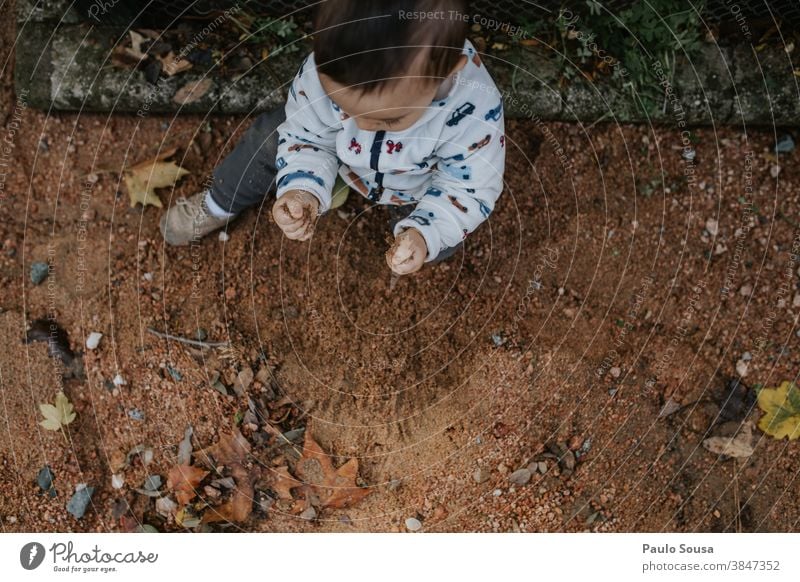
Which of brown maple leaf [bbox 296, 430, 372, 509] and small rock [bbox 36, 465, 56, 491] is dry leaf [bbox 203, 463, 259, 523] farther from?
small rock [bbox 36, 465, 56, 491]

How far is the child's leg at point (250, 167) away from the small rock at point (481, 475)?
0.80 m

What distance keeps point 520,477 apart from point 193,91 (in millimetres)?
1166

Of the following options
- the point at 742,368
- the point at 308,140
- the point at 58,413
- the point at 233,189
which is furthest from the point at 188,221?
the point at 742,368

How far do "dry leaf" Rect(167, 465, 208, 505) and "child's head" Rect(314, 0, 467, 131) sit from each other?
891 mm

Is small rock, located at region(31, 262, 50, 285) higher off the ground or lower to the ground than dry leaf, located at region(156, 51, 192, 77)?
lower

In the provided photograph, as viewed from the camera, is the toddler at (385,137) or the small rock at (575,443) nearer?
the toddler at (385,137)

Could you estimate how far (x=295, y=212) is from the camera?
1.17 m

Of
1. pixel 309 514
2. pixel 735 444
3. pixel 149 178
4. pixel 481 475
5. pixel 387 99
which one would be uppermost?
pixel 387 99

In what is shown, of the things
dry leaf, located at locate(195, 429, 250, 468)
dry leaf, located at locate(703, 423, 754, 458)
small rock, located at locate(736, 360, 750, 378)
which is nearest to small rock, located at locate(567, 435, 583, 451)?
dry leaf, located at locate(703, 423, 754, 458)

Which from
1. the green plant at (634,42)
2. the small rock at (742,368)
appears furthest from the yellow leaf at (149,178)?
the small rock at (742,368)

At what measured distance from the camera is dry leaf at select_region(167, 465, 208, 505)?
1.37 m

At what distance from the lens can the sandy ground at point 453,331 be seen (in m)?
1.40

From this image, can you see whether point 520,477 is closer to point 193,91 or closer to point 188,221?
point 188,221

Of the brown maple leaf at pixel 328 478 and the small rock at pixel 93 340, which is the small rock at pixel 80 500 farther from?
the brown maple leaf at pixel 328 478
